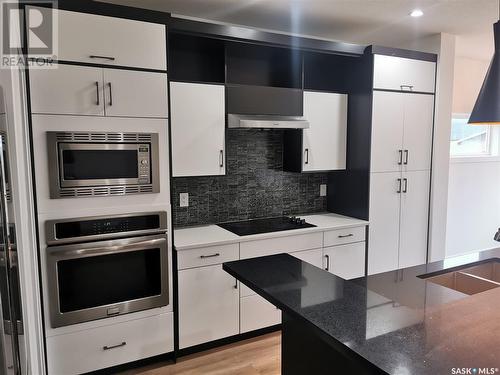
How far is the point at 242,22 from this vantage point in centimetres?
323

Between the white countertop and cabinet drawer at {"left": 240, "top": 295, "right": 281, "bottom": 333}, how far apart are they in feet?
1.59

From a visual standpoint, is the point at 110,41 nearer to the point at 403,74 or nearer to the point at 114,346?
the point at 114,346

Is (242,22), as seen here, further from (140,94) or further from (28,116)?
(28,116)

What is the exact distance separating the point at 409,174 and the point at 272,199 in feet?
4.40

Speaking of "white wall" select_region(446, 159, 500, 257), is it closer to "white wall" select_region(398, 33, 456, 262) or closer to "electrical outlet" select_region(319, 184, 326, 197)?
"white wall" select_region(398, 33, 456, 262)

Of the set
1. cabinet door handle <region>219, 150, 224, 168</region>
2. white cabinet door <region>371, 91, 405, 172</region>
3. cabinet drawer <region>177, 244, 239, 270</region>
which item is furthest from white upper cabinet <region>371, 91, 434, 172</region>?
cabinet drawer <region>177, 244, 239, 270</region>

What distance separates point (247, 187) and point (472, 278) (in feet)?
6.33

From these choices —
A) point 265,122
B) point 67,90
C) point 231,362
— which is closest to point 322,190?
point 265,122

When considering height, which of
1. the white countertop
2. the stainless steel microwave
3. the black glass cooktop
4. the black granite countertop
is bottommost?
the white countertop

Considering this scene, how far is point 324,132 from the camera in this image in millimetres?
3357

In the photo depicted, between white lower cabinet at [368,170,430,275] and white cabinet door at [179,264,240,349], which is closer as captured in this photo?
white cabinet door at [179,264,240,349]

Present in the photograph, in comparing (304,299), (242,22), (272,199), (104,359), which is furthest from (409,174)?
(104,359)

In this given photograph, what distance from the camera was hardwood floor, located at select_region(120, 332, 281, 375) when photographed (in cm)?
257

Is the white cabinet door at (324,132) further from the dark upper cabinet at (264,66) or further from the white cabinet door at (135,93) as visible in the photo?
the white cabinet door at (135,93)
